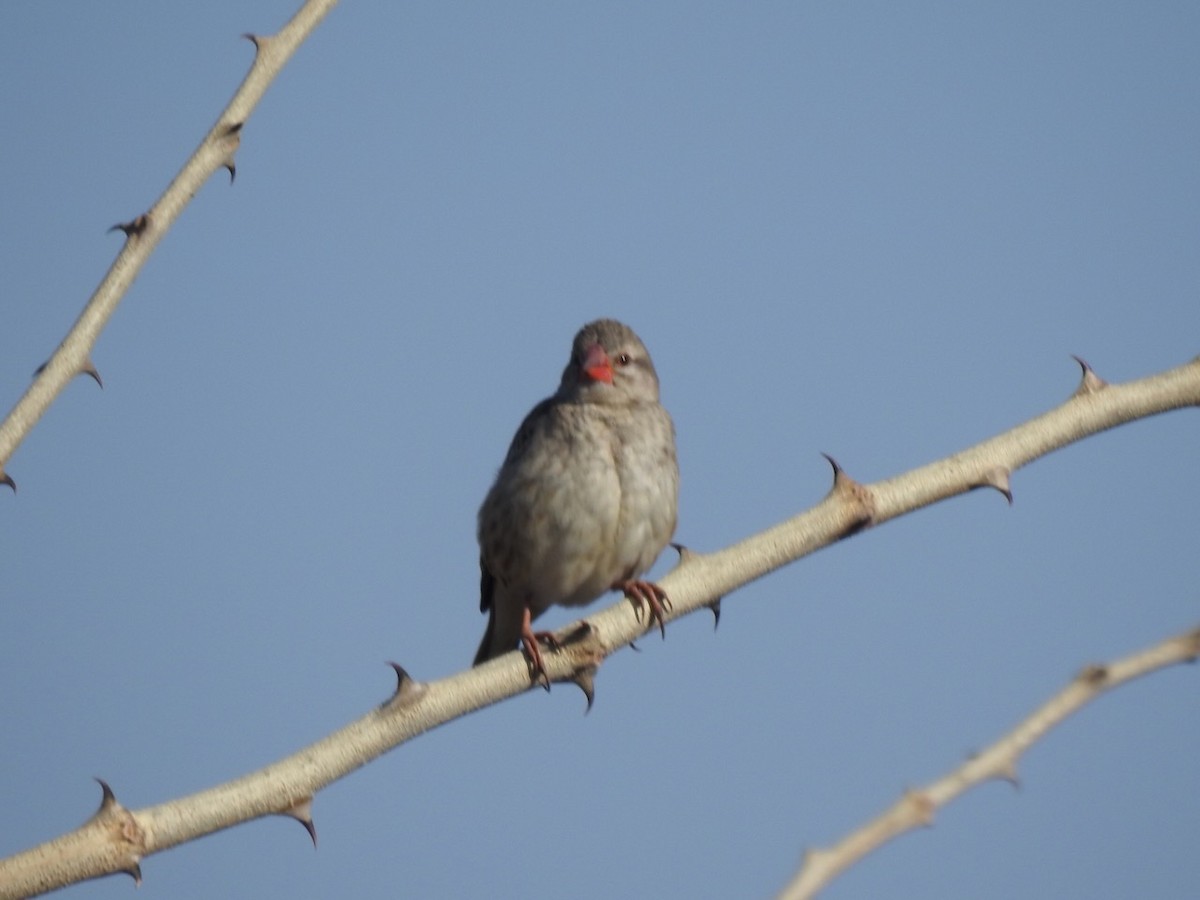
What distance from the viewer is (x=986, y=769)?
232 cm

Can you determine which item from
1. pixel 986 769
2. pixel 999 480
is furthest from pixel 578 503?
pixel 986 769

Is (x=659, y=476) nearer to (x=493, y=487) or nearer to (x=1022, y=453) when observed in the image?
(x=493, y=487)

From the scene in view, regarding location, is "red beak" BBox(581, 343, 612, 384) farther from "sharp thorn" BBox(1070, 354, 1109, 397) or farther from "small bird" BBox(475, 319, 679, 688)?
"sharp thorn" BBox(1070, 354, 1109, 397)

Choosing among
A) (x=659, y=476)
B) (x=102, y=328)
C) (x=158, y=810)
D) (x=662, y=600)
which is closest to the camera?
(x=158, y=810)

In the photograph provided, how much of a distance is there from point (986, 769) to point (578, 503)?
5.60 m

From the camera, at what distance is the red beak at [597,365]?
27.9 feet

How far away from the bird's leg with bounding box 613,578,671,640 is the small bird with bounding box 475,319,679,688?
0.85ft

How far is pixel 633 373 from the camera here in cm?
875

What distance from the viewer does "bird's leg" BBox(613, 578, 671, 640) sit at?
15.9ft

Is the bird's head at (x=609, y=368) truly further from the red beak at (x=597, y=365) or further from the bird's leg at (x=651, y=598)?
the bird's leg at (x=651, y=598)

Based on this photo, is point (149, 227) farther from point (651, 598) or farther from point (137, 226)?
point (651, 598)

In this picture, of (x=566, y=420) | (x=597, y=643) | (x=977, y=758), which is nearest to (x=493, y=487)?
(x=566, y=420)

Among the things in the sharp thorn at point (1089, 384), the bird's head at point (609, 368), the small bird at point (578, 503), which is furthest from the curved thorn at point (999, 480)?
the bird's head at point (609, 368)

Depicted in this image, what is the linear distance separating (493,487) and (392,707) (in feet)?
15.1
